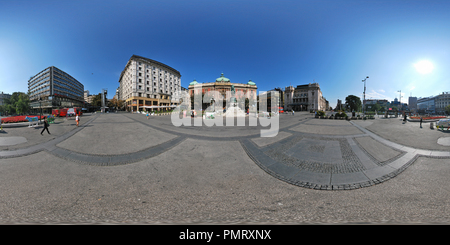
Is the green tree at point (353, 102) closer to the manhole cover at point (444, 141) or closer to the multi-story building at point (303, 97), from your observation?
the multi-story building at point (303, 97)

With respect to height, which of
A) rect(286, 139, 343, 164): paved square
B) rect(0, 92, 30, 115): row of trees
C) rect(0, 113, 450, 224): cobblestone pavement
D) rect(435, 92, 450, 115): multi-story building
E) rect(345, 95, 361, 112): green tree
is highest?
rect(345, 95, 361, 112): green tree

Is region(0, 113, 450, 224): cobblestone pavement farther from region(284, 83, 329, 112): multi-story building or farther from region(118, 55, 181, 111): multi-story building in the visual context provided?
region(284, 83, 329, 112): multi-story building

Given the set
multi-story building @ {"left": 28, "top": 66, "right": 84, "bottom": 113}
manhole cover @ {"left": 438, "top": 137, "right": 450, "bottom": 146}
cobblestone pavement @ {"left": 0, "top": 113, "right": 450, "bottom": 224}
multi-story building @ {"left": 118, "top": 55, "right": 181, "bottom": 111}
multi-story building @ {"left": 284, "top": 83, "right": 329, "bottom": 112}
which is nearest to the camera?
cobblestone pavement @ {"left": 0, "top": 113, "right": 450, "bottom": 224}

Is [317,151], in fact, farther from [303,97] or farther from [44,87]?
[303,97]

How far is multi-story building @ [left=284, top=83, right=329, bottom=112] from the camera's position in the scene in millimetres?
68250

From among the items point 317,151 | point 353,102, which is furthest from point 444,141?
point 353,102

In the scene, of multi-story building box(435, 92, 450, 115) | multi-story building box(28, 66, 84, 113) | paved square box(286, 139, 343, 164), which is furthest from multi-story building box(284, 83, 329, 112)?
multi-story building box(28, 66, 84, 113)

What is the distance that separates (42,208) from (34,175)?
6.59ft

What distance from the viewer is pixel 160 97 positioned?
51406 millimetres

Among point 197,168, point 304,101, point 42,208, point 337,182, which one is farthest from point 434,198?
point 304,101

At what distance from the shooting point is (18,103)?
32.6ft

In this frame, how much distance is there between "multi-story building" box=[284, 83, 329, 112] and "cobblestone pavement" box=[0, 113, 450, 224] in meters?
71.6

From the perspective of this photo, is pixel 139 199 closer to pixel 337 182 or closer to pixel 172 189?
pixel 172 189

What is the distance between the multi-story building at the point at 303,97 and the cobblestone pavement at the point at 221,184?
7156 centimetres
